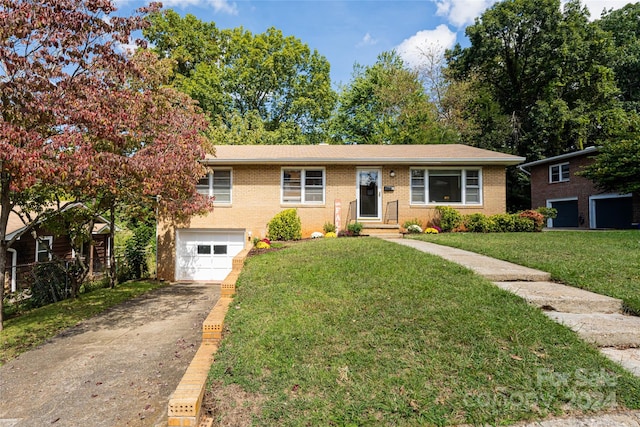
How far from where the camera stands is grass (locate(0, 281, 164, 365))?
5893 mm

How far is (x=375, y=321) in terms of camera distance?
382cm

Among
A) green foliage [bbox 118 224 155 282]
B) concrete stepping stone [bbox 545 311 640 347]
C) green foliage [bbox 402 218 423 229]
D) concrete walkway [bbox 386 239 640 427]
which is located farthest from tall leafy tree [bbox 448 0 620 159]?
green foliage [bbox 118 224 155 282]

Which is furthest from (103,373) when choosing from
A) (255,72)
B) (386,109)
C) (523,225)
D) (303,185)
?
(255,72)

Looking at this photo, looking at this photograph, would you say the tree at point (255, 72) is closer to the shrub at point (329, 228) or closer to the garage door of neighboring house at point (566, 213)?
the shrub at point (329, 228)

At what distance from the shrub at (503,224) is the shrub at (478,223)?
0.14m

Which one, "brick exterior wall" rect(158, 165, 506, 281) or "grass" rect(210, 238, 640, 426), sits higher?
"brick exterior wall" rect(158, 165, 506, 281)

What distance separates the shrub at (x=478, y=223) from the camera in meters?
11.5

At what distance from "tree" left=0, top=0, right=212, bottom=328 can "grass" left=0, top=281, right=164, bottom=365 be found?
5.02ft

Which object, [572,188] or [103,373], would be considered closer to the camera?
[103,373]

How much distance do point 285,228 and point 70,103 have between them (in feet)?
22.9

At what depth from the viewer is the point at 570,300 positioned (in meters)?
4.14

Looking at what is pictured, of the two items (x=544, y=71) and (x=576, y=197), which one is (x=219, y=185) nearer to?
(x=576, y=197)

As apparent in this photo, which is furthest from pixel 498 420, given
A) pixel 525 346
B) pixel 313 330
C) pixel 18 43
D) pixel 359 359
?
pixel 18 43

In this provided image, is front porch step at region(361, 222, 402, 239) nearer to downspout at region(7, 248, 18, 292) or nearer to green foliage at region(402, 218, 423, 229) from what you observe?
green foliage at region(402, 218, 423, 229)
